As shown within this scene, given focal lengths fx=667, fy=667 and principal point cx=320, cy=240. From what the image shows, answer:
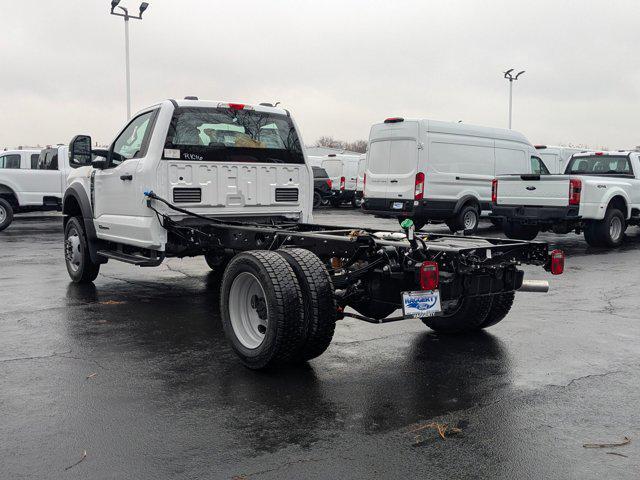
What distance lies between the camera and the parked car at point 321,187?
28781mm

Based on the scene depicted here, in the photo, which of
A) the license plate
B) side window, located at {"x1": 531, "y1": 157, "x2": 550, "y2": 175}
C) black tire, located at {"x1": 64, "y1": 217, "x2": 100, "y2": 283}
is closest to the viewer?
the license plate

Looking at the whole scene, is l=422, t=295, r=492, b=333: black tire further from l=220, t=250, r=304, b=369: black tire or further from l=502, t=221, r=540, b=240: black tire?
l=502, t=221, r=540, b=240: black tire

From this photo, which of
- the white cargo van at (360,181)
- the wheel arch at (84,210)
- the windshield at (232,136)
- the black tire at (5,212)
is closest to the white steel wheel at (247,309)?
the windshield at (232,136)

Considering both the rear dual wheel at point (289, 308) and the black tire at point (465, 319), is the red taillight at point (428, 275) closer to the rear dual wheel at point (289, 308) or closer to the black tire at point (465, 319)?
the rear dual wheel at point (289, 308)

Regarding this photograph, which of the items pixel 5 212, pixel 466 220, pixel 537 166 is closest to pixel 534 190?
pixel 466 220

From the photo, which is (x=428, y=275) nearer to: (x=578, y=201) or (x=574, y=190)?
(x=574, y=190)

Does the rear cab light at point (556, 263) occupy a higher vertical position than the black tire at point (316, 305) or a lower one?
higher

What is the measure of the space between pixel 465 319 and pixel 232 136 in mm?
3373

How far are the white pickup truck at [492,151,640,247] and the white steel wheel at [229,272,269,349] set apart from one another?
30.3 feet

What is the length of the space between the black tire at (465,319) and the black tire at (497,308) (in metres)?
0.04

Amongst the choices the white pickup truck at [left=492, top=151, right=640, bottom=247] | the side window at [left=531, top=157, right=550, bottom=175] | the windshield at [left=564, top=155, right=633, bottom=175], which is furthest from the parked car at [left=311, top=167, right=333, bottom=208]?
the white pickup truck at [left=492, top=151, right=640, bottom=247]

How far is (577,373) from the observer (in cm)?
500

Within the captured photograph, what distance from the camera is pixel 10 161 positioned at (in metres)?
18.5

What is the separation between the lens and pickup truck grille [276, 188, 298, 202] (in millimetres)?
7945
